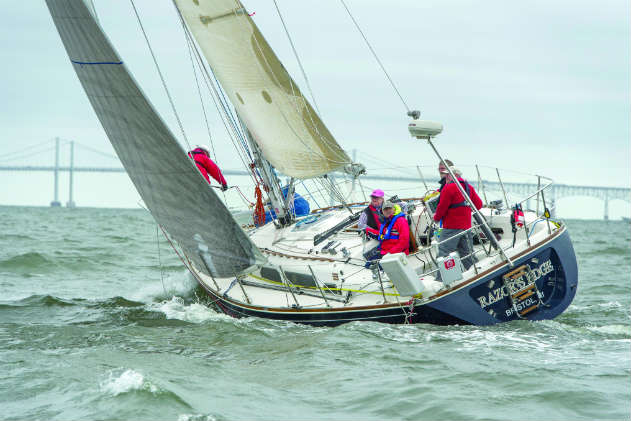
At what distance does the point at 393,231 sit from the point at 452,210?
21.1 inches

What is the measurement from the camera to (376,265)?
615 centimetres

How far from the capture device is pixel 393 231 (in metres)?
6.30

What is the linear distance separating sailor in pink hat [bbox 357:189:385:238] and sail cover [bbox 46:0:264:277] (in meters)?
1.08

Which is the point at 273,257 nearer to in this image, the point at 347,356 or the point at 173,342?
the point at 173,342

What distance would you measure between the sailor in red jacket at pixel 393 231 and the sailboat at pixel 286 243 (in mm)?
226

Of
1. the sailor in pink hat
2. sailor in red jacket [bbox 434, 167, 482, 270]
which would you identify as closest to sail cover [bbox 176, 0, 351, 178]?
the sailor in pink hat

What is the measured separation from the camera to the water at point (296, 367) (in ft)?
13.5

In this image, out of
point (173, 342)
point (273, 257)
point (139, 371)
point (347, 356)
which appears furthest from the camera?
point (273, 257)

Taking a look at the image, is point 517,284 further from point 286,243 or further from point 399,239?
point 286,243

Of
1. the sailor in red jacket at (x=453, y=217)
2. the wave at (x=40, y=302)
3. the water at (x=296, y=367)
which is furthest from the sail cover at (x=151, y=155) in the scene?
the wave at (x=40, y=302)

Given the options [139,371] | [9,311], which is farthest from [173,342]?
[9,311]

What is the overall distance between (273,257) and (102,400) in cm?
337

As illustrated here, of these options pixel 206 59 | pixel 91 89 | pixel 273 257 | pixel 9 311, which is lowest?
pixel 9 311

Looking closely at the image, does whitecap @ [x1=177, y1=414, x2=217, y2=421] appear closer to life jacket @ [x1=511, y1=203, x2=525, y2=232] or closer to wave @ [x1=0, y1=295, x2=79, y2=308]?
life jacket @ [x1=511, y1=203, x2=525, y2=232]
